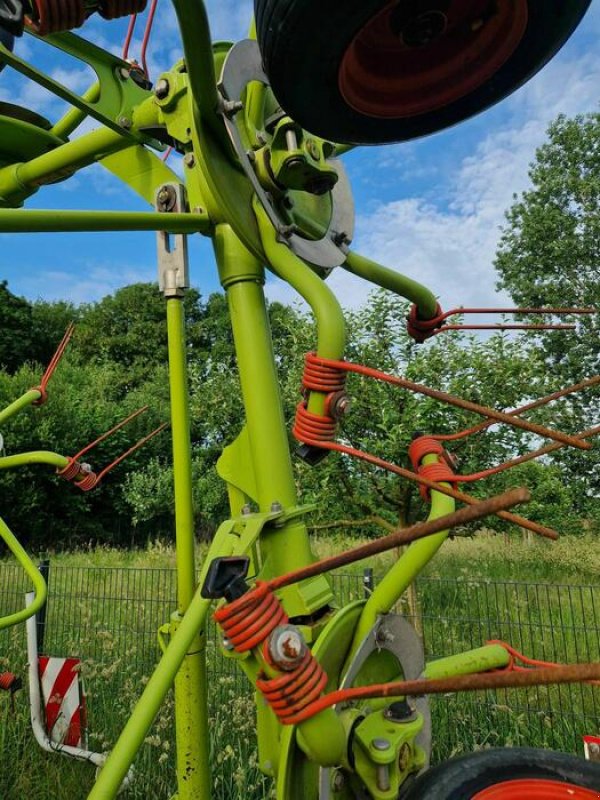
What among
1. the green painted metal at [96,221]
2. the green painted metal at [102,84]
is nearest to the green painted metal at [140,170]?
the green painted metal at [102,84]

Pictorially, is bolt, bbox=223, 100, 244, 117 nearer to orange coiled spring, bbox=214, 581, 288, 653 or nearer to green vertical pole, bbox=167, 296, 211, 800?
green vertical pole, bbox=167, 296, 211, 800

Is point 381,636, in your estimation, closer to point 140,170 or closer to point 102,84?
point 140,170

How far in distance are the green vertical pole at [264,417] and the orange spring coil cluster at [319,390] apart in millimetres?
259

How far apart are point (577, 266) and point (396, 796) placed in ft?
64.3

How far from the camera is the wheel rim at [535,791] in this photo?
4.64ft

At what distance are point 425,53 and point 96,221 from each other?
1010 mm

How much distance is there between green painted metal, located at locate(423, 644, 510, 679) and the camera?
1.84 m

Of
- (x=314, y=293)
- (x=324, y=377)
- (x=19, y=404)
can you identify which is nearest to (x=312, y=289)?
(x=314, y=293)

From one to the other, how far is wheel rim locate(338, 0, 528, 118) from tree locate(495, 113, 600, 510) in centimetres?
1686

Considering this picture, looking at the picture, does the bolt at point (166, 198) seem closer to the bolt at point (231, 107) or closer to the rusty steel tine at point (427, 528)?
the bolt at point (231, 107)

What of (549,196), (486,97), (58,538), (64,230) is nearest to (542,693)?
(486,97)

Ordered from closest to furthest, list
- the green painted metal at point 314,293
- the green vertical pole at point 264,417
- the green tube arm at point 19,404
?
1. the green painted metal at point 314,293
2. the green vertical pole at point 264,417
3. the green tube arm at point 19,404

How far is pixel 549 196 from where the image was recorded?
764 inches

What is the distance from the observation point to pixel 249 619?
1135 millimetres
